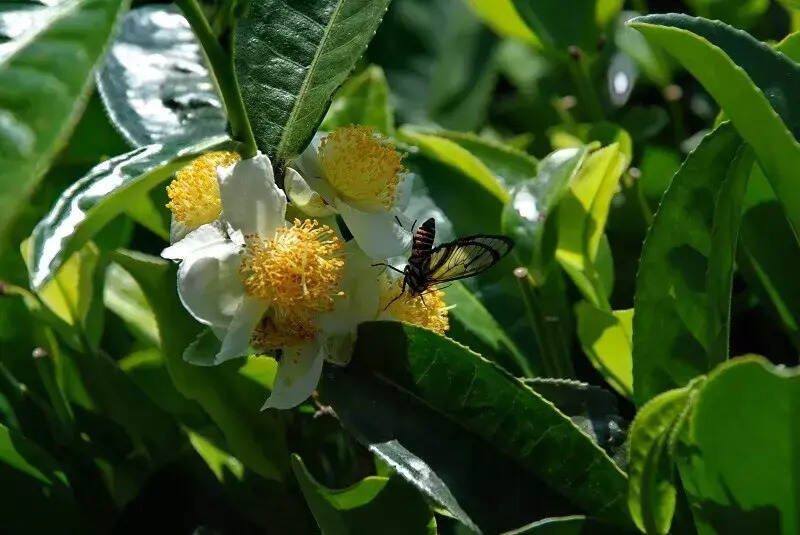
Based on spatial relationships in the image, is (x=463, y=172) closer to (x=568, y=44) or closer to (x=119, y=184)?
(x=568, y=44)

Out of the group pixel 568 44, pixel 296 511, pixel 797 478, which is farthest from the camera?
pixel 568 44

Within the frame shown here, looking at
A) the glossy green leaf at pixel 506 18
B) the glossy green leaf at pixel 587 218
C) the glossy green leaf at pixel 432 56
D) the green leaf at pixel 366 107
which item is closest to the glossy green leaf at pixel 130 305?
the green leaf at pixel 366 107

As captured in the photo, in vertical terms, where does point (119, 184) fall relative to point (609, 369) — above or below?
above

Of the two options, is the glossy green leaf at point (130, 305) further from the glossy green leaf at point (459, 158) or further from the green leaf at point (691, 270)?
the green leaf at point (691, 270)

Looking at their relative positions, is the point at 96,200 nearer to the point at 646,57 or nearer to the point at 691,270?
the point at 691,270

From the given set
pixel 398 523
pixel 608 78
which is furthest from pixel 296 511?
pixel 608 78


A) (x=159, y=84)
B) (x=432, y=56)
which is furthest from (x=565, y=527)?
(x=432, y=56)

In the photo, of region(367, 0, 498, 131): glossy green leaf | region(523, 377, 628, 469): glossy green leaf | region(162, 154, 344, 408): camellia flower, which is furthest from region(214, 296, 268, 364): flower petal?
region(367, 0, 498, 131): glossy green leaf
